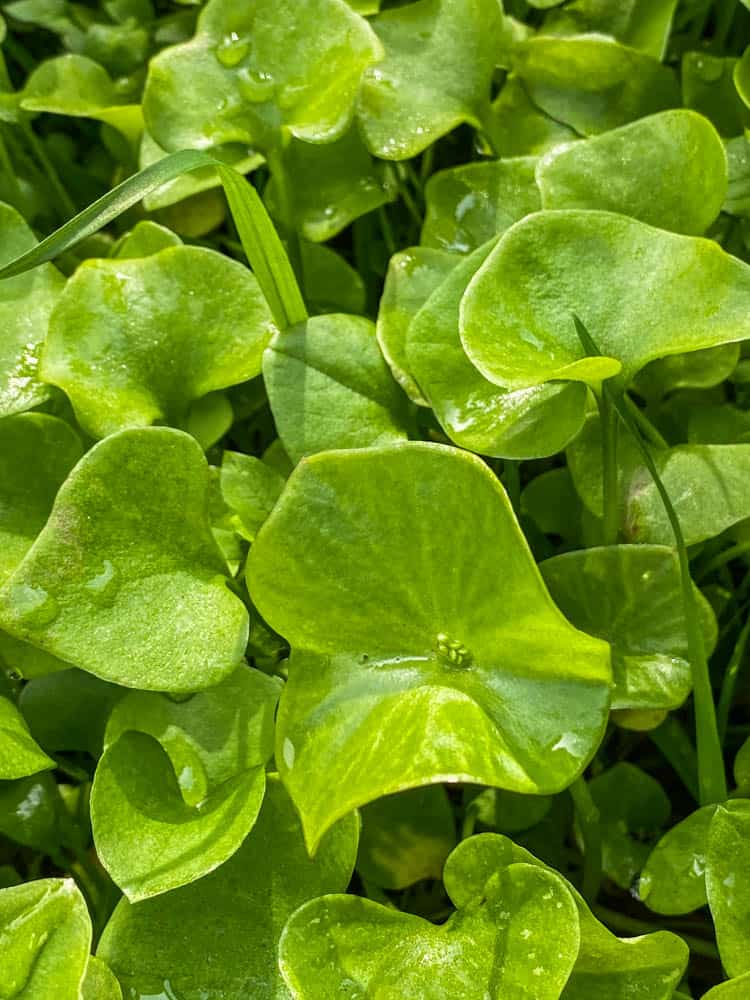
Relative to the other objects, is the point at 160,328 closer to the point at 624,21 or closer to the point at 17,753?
the point at 17,753

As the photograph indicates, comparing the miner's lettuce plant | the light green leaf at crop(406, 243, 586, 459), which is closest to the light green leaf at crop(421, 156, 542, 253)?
the miner's lettuce plant

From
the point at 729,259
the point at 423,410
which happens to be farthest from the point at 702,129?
the point at 423,410

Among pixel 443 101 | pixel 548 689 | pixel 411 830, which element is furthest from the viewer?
pixel 443 101

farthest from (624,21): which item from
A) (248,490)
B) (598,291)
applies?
(248,490)

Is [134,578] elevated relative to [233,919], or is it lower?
elevated

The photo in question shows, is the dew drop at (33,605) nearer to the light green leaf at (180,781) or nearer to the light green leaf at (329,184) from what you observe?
the light green leaf at (180,781)

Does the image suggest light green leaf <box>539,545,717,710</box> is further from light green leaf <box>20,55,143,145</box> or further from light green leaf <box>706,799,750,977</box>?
light green leaf <box>20,55,143,145</box>

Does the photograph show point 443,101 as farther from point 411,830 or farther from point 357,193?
point 411,830
